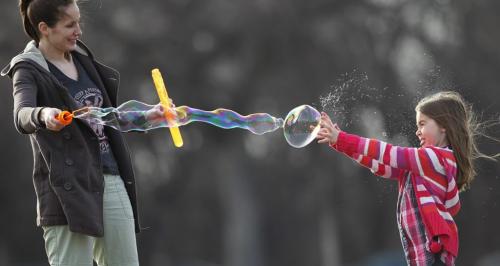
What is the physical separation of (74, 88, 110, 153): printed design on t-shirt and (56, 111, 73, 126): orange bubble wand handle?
0.38 m

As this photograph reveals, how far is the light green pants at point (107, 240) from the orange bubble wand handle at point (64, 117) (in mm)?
461

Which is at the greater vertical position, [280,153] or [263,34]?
[263,34]

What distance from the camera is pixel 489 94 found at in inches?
688

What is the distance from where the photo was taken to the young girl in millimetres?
4738

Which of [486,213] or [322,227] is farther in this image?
[322,227]

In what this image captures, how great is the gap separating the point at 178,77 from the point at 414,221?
16.3 metres

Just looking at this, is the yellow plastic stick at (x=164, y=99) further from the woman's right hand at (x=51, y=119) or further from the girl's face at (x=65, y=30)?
the woman's right hand at (x=51, y=119)

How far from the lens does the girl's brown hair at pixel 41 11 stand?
14.5 ft

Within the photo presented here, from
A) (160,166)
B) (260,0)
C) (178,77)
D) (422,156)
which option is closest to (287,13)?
(260,0)

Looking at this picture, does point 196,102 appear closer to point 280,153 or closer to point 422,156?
point 280,153

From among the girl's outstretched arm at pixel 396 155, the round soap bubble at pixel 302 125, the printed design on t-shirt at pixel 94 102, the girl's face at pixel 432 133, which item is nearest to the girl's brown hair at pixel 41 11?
the printed design on t-shirt at pixel 94 102

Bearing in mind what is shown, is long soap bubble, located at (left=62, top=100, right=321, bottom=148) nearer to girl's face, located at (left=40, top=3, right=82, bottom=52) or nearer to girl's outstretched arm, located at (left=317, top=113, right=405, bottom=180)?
girl's outstretched arm, located at (left=317, top=113, right=405, bottom=180)

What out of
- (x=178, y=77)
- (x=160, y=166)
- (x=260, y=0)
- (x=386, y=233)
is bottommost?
(x=386, y=233)

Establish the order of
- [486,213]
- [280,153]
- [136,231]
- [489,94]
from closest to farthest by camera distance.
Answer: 1. [136,231]
2. [489,94]
3. [486,213]
4. [280,153]
